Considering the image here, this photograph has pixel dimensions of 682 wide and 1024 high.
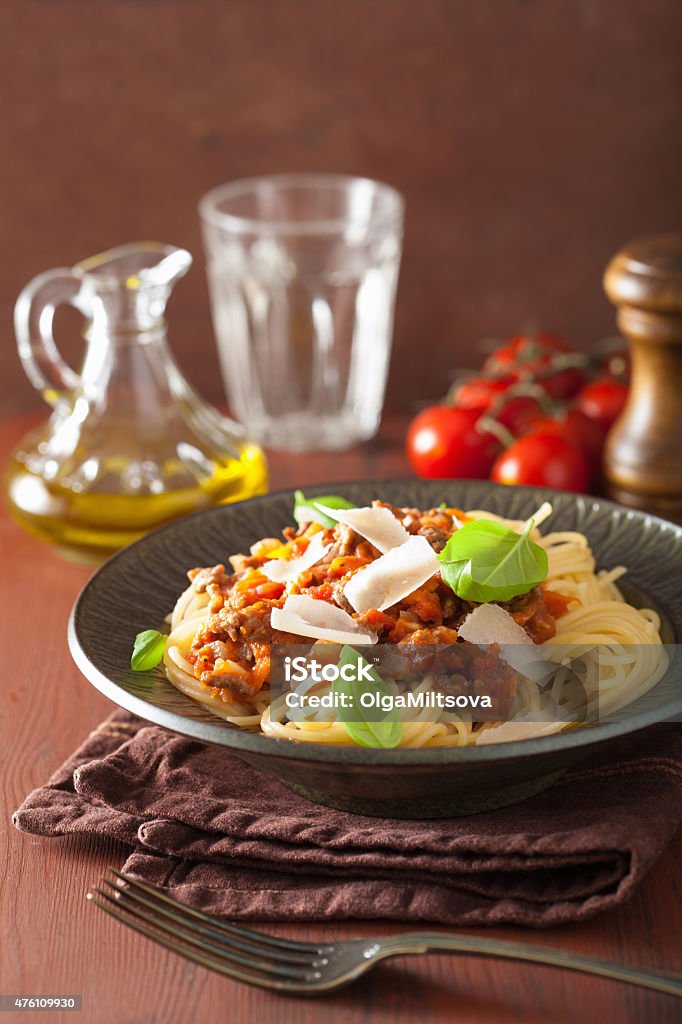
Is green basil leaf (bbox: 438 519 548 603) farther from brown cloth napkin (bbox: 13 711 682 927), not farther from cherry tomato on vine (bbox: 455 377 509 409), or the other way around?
cherry tomato on vine (bbox: 455 377 509 409)

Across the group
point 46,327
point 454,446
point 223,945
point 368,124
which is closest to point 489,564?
point 223,945

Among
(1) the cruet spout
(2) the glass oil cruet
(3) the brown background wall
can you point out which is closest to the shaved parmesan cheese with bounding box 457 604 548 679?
(2) the glass oil cruet

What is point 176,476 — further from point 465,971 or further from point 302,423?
point 465,971

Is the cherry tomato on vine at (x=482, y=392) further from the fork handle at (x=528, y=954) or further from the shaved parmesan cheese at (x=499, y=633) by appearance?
the fork handle at (x=528, y=954)

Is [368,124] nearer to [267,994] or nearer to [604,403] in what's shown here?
[604,403]

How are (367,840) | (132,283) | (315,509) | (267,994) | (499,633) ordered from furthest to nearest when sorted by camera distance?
1. (132,283)
2. (315,509)
3. (499,633)
4. (367,840)
5. (267,994)

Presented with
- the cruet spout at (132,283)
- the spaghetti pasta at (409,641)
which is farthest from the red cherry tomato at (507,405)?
the spaghetti pasta at (409,641)

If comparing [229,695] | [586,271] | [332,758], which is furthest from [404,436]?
[332,758]
